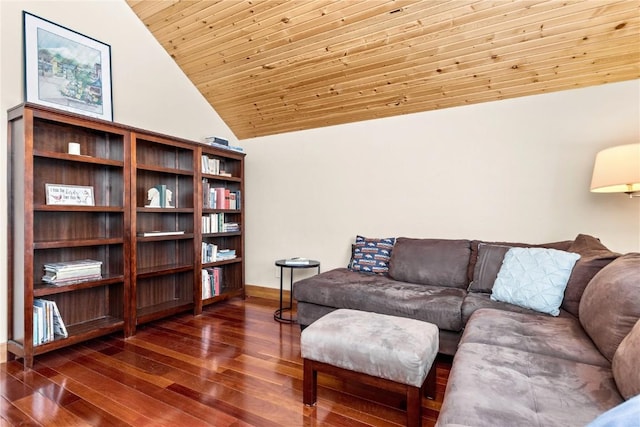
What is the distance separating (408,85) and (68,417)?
3222 mm

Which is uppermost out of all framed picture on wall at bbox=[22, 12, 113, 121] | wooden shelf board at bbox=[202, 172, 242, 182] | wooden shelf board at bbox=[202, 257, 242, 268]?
Answer: framed picture on wall at bbox=[22, 12, 113, 121]

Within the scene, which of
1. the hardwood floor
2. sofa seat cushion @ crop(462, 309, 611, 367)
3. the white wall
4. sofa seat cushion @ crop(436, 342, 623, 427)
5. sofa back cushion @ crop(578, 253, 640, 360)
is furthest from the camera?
the white wall

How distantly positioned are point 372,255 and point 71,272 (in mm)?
2427

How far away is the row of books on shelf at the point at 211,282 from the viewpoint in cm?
349

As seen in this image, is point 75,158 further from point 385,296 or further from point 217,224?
point 385,296

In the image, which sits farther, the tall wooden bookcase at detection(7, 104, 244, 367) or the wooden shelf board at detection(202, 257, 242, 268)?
the wooden shelf board at detection(202, 257, 242, 268)

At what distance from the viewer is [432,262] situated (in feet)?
9.11

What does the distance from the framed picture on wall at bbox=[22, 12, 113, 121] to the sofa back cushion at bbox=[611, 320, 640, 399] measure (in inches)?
139

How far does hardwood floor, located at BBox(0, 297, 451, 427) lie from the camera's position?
1.66 meters

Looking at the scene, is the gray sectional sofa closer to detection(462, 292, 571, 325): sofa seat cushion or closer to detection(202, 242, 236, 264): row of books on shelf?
detection(462, 292, 571, 325): sofa seat cushion

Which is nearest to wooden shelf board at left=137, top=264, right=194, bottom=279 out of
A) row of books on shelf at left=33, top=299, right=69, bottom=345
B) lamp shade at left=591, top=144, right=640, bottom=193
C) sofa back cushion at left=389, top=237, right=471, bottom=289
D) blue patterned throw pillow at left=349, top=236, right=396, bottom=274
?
row of books on shelf at left=33, top=299, right=69, bottom=345

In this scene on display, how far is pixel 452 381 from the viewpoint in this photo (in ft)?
3.96

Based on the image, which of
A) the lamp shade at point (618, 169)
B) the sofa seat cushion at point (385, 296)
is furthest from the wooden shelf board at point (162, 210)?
the lamp shade at point (618, 169)

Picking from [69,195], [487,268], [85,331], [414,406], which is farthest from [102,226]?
[487,268]
